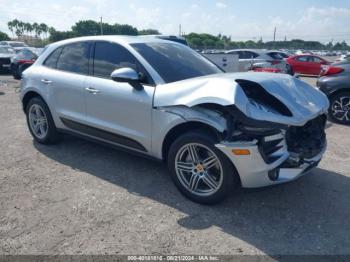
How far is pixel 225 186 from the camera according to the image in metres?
3.35

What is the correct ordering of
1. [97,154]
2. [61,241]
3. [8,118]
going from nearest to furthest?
[61,241] → [97,154] → [8,118]

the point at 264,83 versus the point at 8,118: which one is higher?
the point at 264,83

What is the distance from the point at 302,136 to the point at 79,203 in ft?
8.53

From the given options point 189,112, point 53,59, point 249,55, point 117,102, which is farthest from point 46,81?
point 249,55

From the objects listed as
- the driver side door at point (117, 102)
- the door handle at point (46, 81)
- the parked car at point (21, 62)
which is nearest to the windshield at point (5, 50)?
the parked car at point (21, 62)

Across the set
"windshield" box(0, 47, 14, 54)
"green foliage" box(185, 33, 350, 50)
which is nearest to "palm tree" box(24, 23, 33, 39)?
"green foliage" box(185, 33, 350, 50)

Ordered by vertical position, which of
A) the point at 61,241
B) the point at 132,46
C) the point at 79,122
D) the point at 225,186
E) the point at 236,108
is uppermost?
the point at 132,46

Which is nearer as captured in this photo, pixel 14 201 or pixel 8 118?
pixel 14 201

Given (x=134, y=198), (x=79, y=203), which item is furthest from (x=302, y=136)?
(x=79, y=203)

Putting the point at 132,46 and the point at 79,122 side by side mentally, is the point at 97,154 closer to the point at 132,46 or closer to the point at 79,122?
the point at 79,122

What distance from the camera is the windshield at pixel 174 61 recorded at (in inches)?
159

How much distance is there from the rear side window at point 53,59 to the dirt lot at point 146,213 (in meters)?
1.46

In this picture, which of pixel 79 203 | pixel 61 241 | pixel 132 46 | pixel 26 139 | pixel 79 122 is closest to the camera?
pixel 61 241

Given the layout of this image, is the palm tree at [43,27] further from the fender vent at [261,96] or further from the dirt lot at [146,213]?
the fender vent at [261,96]
